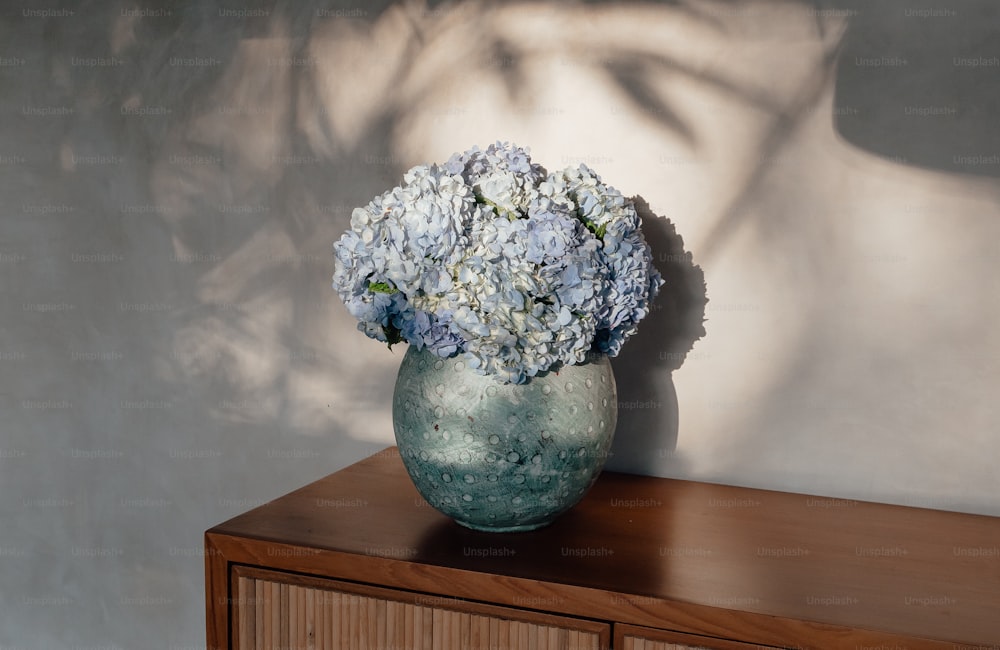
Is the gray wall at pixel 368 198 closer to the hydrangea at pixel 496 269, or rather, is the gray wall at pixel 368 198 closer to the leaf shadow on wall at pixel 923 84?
the leaf shadow on wall at pixel 923 84

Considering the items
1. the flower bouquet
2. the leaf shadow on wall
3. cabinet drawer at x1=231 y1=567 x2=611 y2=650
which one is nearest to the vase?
the flower bouquet

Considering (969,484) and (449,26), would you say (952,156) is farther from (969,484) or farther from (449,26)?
(449,26)

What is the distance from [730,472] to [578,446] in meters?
0.47

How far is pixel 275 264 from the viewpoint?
196 cm

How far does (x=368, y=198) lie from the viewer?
1.86 m

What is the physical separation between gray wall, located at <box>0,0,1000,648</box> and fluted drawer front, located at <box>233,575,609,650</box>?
555mm

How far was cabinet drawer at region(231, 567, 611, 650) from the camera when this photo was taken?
1233 mm

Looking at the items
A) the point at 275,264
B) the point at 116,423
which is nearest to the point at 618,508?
the point at 275,264

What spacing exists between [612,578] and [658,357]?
0.56 metres

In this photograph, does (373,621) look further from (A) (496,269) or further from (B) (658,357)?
(B) (658,357)

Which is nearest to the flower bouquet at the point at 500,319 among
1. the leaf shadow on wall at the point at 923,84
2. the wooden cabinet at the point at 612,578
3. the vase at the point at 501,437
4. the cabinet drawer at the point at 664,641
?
the vase at the point at 501,437

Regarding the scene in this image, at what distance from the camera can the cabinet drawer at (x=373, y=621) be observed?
1.23m

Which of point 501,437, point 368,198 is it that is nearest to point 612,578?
point 501,437

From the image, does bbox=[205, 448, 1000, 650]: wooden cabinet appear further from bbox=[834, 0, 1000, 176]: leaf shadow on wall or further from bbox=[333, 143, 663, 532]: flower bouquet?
bbox=[834, 0, 1000, 176]: leaf shadow on wall
